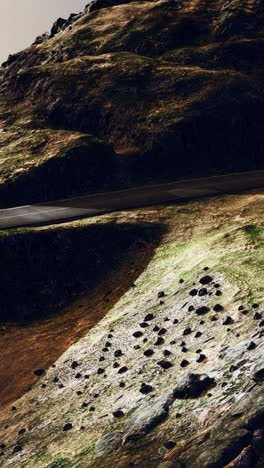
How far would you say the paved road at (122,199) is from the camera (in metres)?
34.7

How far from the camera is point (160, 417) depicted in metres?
12.1

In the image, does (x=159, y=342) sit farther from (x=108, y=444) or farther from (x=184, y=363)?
(x=108, y=444)

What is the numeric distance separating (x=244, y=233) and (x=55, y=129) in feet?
120

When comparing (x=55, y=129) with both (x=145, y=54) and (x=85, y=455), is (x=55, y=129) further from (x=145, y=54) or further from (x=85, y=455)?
(x=85, y=455)

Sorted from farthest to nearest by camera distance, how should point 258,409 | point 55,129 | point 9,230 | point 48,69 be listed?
point 48,69 < point 55,129 < point 9,230 < point 258,409

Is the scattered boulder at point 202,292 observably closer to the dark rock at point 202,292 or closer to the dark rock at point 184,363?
the dark rock at point 202,292

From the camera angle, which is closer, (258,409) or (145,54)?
(258,409)

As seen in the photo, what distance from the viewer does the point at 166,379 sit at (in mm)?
14320

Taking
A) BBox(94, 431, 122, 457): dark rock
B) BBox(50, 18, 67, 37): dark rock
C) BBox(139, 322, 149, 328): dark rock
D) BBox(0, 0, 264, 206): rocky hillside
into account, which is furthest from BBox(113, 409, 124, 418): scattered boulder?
BBox(50, 18, 67, 37): dark rock

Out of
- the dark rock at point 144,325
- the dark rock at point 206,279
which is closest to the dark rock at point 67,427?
the dark rock at point 144,325

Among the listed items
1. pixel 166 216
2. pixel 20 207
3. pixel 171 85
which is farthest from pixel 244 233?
pixel 171 85

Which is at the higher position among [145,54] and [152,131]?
[145,54]

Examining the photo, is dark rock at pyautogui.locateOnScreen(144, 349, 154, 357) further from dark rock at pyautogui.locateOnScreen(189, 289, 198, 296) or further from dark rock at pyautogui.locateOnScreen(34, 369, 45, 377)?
dark rock at pyautogui.locateOnScreen(34, 369, 45, 377)

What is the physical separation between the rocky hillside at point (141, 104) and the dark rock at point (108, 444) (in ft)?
106
